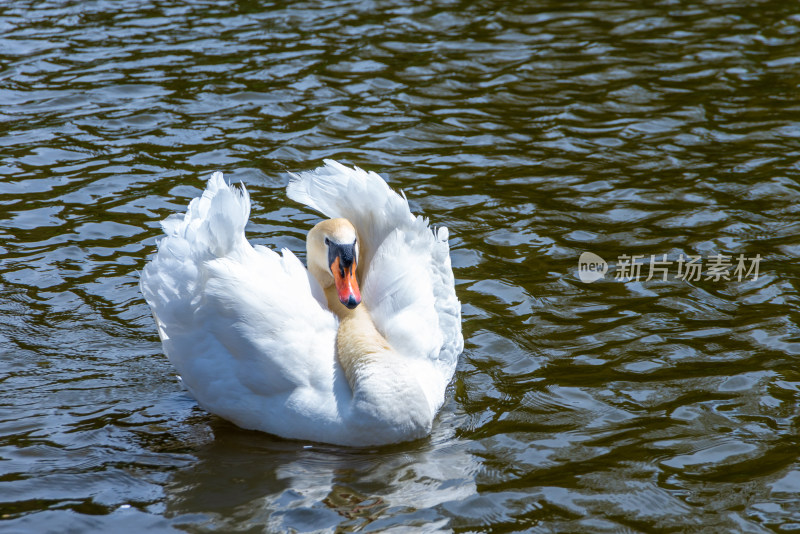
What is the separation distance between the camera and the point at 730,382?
5.94 metres

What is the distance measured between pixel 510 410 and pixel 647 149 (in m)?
4.11

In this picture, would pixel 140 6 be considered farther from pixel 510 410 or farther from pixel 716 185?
pixel 510 410

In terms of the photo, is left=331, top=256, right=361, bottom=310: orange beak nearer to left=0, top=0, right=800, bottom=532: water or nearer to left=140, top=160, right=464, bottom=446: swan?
left=140, top=160, right=464, bottom=446: swan

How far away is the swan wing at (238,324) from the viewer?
553 centimetres

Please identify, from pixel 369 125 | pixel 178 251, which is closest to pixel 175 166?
pixel 369 125

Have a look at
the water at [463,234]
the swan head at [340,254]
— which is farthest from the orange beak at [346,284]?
the water at [463,234]

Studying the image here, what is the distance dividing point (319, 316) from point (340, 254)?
376 mm

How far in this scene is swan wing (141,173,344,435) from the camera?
18.1 ft
